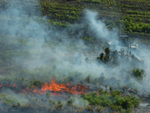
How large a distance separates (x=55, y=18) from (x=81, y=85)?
15.6 m

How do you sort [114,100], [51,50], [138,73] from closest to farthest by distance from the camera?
[114,100] < [138,73] < [51,50]

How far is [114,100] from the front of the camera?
64.6 feet

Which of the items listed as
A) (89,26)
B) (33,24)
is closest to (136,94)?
(89,26)

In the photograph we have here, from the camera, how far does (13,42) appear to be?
27.5 m

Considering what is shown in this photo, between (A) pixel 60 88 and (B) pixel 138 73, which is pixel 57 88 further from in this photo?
(B) pixel 138 73

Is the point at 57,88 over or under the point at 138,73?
under

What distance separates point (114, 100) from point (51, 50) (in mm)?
10636

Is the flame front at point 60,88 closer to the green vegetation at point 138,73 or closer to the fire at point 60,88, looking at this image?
the fire at point 60,88

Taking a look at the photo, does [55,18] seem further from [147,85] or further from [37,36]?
[147,85]

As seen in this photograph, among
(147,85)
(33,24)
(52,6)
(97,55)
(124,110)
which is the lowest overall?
(124,110)

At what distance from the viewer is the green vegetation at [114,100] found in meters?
19.1

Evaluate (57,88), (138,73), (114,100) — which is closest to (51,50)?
(57,88)

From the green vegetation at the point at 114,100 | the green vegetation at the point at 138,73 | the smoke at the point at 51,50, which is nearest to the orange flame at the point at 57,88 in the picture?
the smoke at the point at 51,50

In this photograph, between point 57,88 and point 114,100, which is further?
point 57,88
